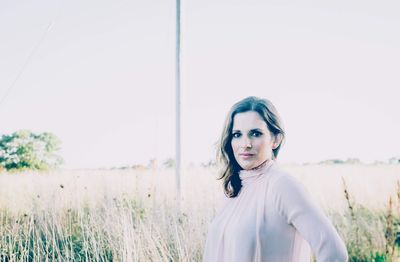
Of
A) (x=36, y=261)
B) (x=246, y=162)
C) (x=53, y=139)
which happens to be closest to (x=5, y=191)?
(x=36, y=261)

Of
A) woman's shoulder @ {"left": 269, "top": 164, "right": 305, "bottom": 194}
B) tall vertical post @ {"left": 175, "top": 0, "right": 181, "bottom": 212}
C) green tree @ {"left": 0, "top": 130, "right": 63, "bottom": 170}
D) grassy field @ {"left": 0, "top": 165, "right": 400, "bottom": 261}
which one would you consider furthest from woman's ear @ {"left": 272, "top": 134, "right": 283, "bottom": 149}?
green tree @ {"left": 0, "top": 130, "right": 63, "bottom": 170}

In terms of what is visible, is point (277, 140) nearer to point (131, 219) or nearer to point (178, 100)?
point (131, 219)

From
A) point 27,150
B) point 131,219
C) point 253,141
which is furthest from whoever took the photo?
point 27,150

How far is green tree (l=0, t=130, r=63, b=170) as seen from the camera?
1702 centimetres

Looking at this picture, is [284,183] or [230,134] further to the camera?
[230,134]

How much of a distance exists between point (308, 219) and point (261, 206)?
0.19 meters

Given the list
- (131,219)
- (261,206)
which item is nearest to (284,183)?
(261,206)

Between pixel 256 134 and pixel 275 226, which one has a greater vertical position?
pixel 256 134

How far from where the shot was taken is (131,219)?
301 cm

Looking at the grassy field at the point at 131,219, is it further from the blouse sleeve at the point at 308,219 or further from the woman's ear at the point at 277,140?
the blouse sleeve at the point at 308,219

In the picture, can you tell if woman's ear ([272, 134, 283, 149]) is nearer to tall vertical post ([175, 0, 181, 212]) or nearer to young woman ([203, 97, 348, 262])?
young woman ([203, 97, 348, 262])

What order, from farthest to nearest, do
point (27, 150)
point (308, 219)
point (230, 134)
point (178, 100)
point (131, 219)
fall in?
1. point (27, 150)
2. point (178, 100)
3. point (131, 219)
4. point (230, 134)
5. point (308, 219)

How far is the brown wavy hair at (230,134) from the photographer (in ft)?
5.23

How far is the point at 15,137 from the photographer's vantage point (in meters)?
18.9
